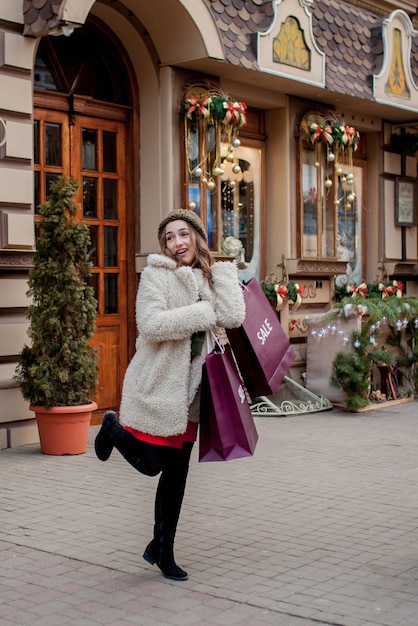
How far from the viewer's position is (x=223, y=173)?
11.4 meters

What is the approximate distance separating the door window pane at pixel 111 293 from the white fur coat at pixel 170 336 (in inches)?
205

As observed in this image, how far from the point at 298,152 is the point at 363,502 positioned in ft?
20.9

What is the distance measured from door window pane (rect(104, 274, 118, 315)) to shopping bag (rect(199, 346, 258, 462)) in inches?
216

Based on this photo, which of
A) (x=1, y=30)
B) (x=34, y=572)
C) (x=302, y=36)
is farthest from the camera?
(x=302, y=36)

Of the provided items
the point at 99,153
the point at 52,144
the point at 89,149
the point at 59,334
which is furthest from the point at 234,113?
the point at 59,334

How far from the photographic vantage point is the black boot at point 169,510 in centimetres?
514

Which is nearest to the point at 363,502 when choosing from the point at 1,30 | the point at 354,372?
the point at 354,372

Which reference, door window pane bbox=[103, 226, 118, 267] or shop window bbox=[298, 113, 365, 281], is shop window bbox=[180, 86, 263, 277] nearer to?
shop window bbox=[298, 113, 365, 281]

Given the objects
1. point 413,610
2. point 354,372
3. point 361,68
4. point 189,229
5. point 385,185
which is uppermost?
point 361,68

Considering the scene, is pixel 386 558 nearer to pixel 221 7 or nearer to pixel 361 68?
pixel 221 7

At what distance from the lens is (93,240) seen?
10281 mm

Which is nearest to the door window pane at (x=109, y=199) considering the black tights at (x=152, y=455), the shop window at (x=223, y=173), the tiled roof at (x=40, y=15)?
the shop window at (x=223, y=173)

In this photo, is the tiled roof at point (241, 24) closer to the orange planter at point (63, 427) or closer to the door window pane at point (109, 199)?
the door window pane at point (109, 199)

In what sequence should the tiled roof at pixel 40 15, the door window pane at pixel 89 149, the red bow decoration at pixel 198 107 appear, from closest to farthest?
1. the tiled roof at pixel 40 15
2. the door window pane at pixel 89 149
3. the red bow decoration at pixel 198 107
